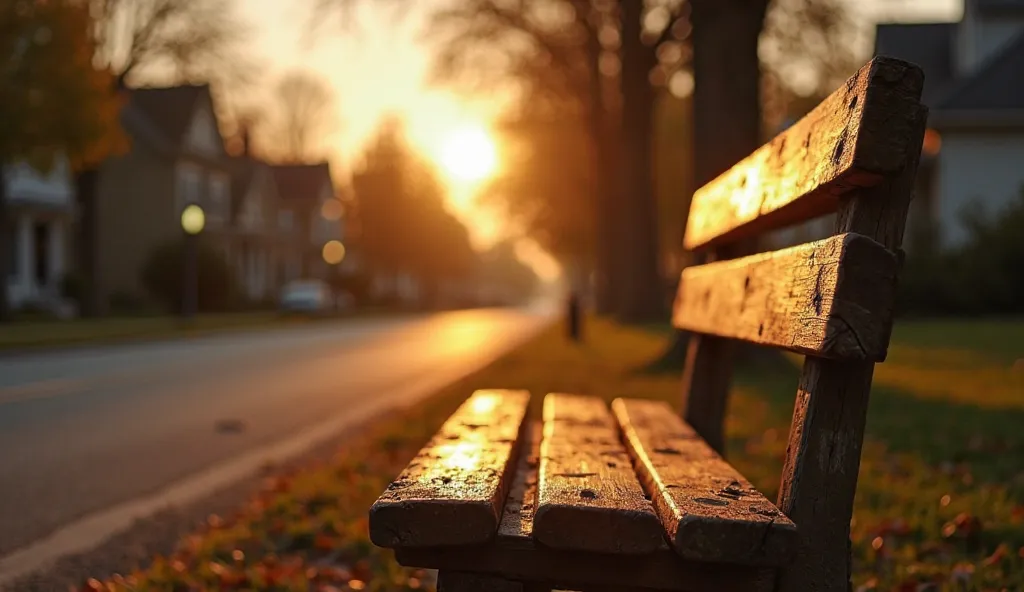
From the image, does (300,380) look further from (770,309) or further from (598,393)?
(770,309)

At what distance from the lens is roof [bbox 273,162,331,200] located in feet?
219

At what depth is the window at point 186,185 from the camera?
4584 cm

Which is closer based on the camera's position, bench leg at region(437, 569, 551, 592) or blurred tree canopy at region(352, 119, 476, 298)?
Answer: bench leg at region(437, 569, 551, 592)

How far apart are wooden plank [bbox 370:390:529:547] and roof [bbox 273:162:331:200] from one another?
65045mm

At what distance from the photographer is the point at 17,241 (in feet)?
117

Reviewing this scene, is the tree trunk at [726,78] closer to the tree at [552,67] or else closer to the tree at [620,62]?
the tree at [620,62]

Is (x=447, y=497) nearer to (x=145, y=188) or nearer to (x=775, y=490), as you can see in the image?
(x=775, y=490)

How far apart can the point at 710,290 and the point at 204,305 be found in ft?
122

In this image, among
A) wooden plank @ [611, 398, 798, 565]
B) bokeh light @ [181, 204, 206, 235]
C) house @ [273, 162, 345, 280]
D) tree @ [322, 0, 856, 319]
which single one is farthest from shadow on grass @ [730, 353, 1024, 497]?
house @ [273, 162, 345, 280]

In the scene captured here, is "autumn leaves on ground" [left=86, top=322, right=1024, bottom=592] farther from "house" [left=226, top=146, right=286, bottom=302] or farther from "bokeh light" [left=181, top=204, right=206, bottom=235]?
"house" [left=226, top=146, right=286, bottom=302]

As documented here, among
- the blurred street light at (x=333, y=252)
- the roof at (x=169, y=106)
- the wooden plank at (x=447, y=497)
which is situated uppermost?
the roof at (x=169, y=106)

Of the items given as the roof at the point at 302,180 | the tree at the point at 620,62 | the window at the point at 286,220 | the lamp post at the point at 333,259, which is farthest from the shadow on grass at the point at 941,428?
the roof at the point at 302,180

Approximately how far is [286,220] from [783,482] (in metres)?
63.0

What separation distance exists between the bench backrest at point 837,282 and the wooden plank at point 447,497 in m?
0.62
